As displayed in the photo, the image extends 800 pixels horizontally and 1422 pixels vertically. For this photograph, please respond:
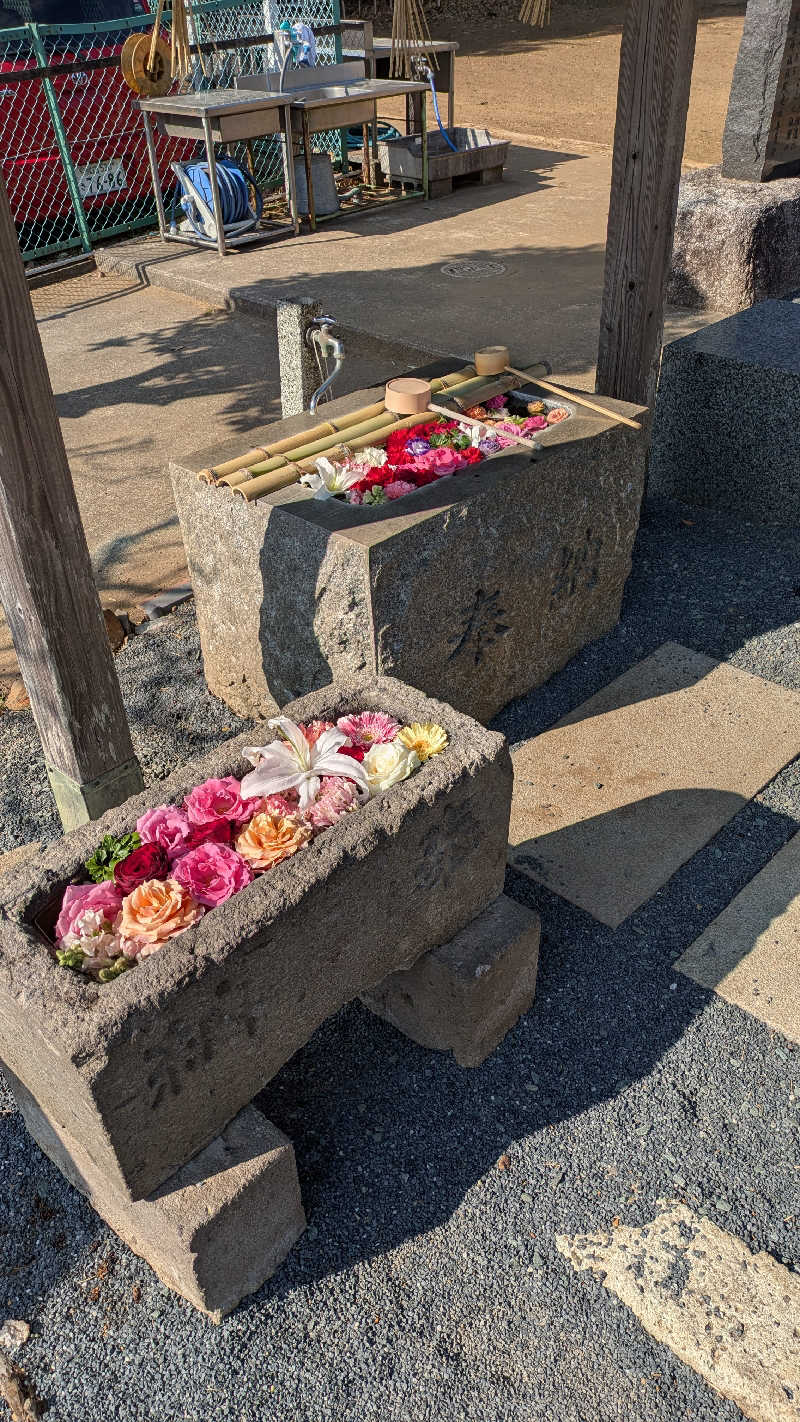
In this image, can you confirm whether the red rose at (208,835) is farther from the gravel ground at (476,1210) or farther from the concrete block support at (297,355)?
the concrete block support at (297,355)

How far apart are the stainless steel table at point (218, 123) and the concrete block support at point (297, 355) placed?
4.58m

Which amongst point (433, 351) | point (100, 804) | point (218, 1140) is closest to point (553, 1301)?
point (218, 1140)

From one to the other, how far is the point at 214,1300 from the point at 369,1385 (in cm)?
37

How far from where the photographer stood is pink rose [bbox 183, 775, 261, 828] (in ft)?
7.42

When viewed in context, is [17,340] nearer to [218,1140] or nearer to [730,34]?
[218,1140]

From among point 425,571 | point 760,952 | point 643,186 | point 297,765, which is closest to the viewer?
point 297,765

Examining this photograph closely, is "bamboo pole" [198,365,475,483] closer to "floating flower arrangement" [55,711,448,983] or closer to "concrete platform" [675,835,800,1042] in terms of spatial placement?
"floating flower arrangement" [55,711,448,983]

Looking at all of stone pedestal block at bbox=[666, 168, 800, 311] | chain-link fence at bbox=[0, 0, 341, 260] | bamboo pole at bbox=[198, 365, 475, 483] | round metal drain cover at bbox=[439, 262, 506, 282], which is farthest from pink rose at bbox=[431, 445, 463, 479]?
chain-link fence at bbox=[0, 0, 341, 260]

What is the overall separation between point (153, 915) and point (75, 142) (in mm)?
9158

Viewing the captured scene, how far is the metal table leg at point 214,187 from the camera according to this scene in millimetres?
8391

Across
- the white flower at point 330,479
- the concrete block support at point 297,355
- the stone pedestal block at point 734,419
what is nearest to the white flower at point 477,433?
the white flower at point 330,479

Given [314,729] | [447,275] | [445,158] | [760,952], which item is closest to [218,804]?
[314,729]

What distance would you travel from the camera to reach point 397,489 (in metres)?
3.40

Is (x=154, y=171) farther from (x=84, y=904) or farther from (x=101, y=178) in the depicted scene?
(x=84, y=904)
